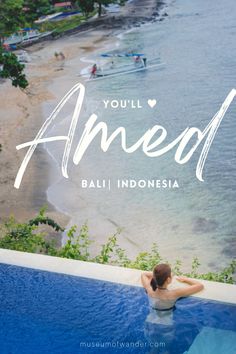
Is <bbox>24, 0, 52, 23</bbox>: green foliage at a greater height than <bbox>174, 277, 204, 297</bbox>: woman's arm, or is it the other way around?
<bbox>174, 277, 204, 297</bbox>: woman's arm

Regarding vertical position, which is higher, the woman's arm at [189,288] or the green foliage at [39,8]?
the woman's arm at [189,288]

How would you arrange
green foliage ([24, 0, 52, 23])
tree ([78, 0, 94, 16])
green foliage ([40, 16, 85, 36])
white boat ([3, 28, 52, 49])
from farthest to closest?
tree ([78, 0, 94, 16])
green foliage ([40, 16, 85, 36])
green foliage ([24, 0, 52, 23])
white boat ([3, 28, 52, 49])

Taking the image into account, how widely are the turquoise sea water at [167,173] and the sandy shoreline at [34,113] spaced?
28.7 inches

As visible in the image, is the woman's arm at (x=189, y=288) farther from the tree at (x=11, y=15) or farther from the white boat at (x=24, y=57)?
the white boat at (x=24, y=57)

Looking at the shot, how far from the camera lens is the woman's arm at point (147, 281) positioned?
6883 millimetres

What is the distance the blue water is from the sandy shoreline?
7102 millimetres

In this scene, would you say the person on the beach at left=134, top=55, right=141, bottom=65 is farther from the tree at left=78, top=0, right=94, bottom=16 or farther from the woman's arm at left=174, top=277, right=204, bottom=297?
the woman's arm at left=174, top=277, right=204, bottom=297

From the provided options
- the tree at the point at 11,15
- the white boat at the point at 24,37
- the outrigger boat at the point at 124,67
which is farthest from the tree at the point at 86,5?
the tree at the point at 11,15

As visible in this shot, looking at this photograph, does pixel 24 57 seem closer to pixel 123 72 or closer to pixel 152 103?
pixel 123 72

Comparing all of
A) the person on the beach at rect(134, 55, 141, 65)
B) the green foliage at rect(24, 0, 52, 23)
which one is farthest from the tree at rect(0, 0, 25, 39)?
the green foliage at rect(24, 0, 52, 23)

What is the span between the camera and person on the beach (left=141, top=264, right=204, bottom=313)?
21.2 ft

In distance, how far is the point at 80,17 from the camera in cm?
5462

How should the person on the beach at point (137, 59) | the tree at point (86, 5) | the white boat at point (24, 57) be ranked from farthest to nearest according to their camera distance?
the tree at point (86, 5) → the white boat at point (24, 57) → the person on the beach at point (137, 59)

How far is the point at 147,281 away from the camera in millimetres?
7164
